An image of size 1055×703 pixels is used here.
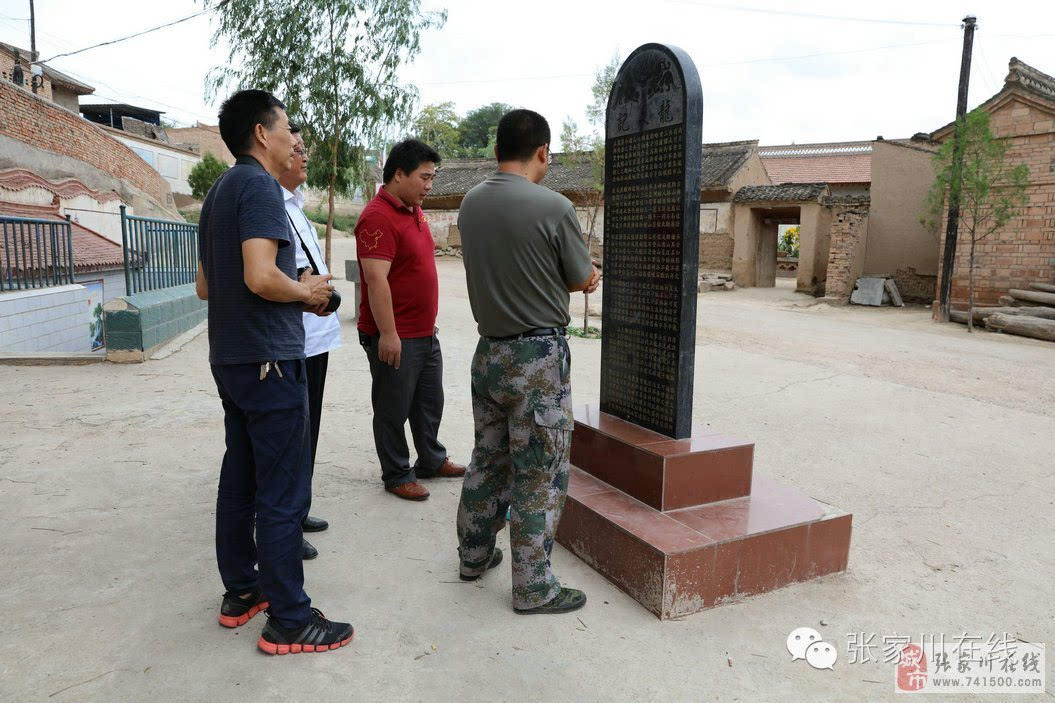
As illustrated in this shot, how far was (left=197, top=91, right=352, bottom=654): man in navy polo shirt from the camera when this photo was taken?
2.00 meters

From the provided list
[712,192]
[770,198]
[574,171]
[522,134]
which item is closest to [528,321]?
[522,134]

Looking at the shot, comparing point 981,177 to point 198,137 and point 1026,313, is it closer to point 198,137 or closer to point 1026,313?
point 1026,313

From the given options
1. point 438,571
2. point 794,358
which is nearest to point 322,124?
point 794,358

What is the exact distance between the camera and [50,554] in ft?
9.01

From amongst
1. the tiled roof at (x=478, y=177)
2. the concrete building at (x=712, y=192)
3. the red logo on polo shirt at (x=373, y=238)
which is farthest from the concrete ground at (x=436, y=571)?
the tiled roof at (x=478, y=177)

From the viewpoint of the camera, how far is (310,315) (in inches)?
111

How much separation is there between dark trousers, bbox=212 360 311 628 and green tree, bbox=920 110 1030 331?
1256 cm

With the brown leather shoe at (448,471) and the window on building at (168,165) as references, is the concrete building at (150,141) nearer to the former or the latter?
the window on building at (168,165)

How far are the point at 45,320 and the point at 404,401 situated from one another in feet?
18.2

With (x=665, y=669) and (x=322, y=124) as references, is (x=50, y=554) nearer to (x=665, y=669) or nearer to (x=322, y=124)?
(x=665, y=669)

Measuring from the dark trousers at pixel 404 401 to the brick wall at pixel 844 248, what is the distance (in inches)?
588

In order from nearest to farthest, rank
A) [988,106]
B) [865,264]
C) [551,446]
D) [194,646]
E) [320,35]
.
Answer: [194,646] → [551,446] → [988,106] → [320,35] → [865,264]

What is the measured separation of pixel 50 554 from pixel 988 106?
1504cm

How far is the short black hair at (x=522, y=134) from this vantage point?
94.0 inches
